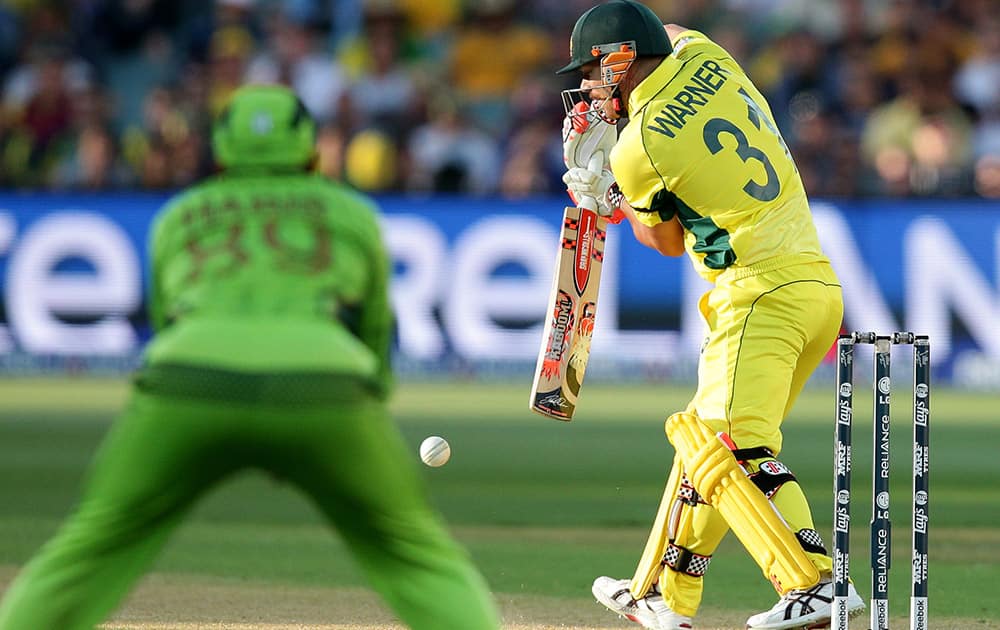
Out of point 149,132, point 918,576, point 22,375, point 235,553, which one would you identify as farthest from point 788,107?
point 918,576

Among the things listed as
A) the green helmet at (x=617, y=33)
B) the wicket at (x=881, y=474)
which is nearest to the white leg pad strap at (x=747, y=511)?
the wicket at (x=881, y=474)

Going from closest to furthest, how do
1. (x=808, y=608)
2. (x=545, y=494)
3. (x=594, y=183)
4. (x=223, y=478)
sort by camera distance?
(x=223, y=478) → (x=808, y=608) → (x=594, y=183) → (x=545, y=494)

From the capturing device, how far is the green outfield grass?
6.64 meters

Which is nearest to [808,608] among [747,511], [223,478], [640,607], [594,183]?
[747,511]

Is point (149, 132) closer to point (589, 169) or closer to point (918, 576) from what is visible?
point (589, 169)

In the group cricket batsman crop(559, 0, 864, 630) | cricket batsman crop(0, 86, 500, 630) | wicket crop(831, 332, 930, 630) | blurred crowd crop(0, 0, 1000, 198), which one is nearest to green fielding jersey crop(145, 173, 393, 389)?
cricket batsman crop(0, 86, 500, 630)

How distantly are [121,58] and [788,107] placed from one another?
7033 mm

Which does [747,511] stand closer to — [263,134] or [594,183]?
[594,183]

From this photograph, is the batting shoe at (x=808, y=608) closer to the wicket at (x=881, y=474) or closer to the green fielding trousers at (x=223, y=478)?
the wicket at (x=881, y=474)

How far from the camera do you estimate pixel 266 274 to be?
358cm

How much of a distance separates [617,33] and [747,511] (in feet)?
5.11

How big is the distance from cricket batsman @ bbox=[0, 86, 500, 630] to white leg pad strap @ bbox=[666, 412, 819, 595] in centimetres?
142

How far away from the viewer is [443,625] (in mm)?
3568

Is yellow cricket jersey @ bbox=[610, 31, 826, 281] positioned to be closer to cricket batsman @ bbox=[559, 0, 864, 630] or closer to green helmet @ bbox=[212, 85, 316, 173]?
cricket batsman @ bbox=[559, 0, 864, 630]
